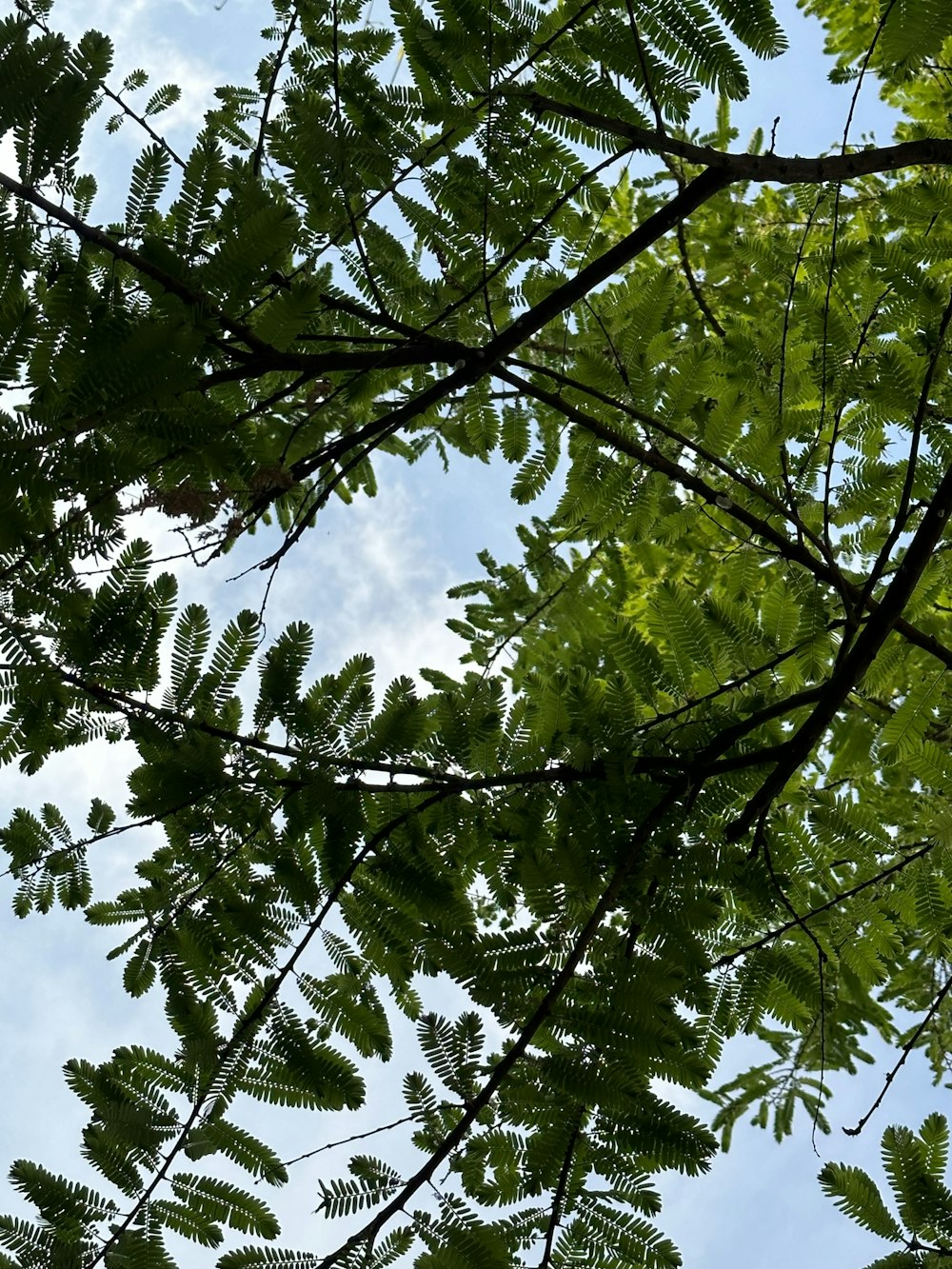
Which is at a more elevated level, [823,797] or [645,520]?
[645,520]

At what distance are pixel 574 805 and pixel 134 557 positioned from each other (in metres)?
1.15

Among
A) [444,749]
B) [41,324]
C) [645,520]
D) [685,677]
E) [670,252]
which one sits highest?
[670,252]

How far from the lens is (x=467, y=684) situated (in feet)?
8.29

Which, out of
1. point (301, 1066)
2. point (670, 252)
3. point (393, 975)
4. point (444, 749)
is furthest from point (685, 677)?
point (670, 252)

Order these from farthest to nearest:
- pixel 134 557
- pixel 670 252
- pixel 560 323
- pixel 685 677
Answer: pixel 670 252
pixel 560 323
pixel 685 677
pixel 134 557

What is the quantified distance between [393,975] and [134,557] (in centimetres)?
121

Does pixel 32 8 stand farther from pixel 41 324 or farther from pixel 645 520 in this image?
pixel 645 520

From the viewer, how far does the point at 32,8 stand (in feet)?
7.30

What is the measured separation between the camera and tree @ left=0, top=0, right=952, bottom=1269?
1808 mm

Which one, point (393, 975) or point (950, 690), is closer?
point (393, 975)

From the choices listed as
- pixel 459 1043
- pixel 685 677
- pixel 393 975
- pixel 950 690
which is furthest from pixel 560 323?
pixel 459 1043

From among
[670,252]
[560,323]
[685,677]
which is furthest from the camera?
[670,252]

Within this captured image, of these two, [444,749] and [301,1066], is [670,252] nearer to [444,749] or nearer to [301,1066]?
[444,749]

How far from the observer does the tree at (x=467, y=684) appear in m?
1.81
